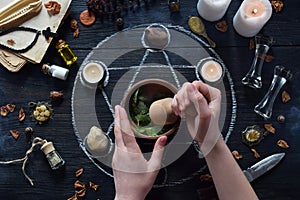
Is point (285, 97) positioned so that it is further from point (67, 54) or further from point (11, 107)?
point (11, 107)

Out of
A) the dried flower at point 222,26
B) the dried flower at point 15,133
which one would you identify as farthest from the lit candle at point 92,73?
the dried flower at point 222,26

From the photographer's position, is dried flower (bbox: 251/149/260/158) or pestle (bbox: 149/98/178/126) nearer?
pestle (bbox: 149/98/178/126)

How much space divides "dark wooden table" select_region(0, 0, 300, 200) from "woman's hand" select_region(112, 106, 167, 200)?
0.10m

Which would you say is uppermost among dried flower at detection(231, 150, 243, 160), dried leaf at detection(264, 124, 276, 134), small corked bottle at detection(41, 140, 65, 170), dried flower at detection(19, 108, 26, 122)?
dried leaf at detection(264, 124, 276, 134)

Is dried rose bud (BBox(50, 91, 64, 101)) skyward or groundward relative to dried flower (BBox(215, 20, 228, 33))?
groundward

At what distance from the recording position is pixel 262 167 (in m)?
1.18

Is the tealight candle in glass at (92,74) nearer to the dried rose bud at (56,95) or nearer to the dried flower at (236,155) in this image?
the dried rose bud at (56,95)

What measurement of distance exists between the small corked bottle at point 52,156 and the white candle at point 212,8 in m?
0.50

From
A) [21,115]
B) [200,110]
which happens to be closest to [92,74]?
[21,115]

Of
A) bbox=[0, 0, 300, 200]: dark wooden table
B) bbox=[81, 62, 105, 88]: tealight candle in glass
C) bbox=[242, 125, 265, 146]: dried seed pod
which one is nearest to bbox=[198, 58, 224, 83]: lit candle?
bbox=[0, 0, 300, 200]: dark wooden table

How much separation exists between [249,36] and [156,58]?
0.24 metres

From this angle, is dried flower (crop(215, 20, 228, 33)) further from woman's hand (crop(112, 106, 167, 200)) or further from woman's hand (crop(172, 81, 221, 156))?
woman's hand (crop(112, 106, 167, 200))

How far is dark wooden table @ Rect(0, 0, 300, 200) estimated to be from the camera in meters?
1.19

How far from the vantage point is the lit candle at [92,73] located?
4.03 ft
